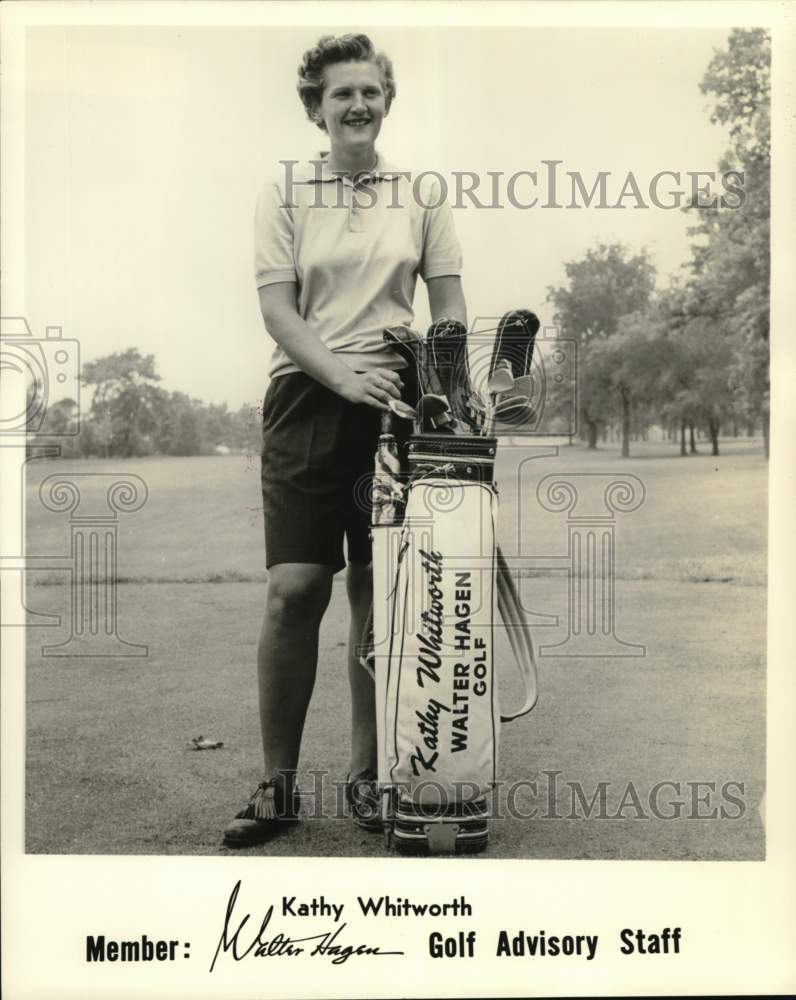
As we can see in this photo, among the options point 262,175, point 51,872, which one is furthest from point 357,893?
point 262,175

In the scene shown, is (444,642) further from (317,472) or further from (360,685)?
(317,472)

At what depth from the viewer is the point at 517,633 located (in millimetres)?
3580

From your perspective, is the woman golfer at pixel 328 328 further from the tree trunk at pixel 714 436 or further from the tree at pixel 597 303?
the tree trunk at pixel 714 436

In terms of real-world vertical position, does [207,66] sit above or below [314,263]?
above

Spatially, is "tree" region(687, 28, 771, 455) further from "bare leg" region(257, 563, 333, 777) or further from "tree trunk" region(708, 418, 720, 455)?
"bare leg" region(257, 563, 333, 777)

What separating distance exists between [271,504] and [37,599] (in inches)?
24.5

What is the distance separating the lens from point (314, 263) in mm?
3555

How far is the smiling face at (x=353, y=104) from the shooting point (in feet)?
11.7

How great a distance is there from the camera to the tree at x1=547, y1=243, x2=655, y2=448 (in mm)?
3691

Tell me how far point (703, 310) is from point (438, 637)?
3.56 feet

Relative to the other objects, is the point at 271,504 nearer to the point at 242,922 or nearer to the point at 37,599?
the point at 37,599

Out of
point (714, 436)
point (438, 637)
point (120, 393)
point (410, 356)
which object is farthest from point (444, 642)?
point (120, 393)
